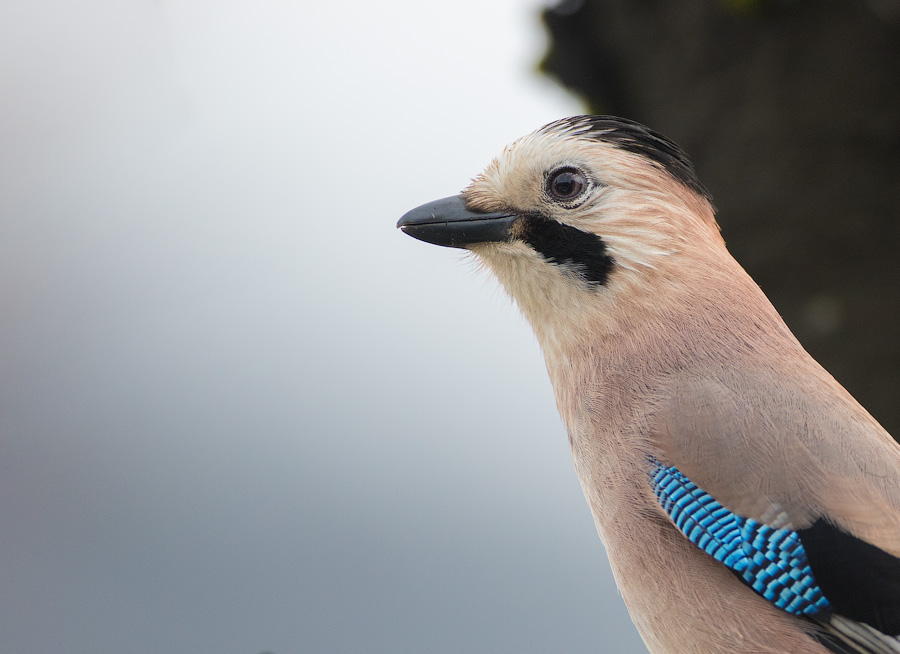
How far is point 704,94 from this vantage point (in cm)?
469

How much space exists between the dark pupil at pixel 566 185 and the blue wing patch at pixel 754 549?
794 mm

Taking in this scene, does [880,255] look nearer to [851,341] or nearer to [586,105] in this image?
[851,341]


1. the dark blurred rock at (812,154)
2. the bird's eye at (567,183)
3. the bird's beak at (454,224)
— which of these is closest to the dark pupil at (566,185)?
the bird's eye at (567,183)

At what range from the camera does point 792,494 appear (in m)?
1.64

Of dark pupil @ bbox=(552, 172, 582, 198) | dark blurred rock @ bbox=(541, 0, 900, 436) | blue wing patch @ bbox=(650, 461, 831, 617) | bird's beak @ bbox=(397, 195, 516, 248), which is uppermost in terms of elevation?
dark blurred rock @ bbox=(541, 0, 900, 436)

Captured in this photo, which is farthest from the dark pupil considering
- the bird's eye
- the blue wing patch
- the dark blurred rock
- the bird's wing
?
the dark blurred rock

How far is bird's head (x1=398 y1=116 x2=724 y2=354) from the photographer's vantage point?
2.10 metres

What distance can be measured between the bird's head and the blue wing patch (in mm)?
556

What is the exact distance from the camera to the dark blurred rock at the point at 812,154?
4.10 metres

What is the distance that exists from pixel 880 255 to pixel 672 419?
2.95 metres

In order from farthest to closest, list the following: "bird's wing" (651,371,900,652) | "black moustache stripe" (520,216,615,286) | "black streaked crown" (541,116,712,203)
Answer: "black streaked crown" (541,116,712,203) < "black moustache stripe" (520,216,615,286) < "bird's wing" (651,371,900,652)

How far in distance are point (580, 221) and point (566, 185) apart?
0.34ft

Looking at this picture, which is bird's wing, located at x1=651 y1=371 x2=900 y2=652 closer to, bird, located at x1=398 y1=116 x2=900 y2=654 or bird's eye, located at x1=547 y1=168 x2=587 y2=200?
bird, located at x1=398 y1=116 x2=900 y2=654

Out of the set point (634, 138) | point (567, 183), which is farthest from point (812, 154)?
point (567, 183)
